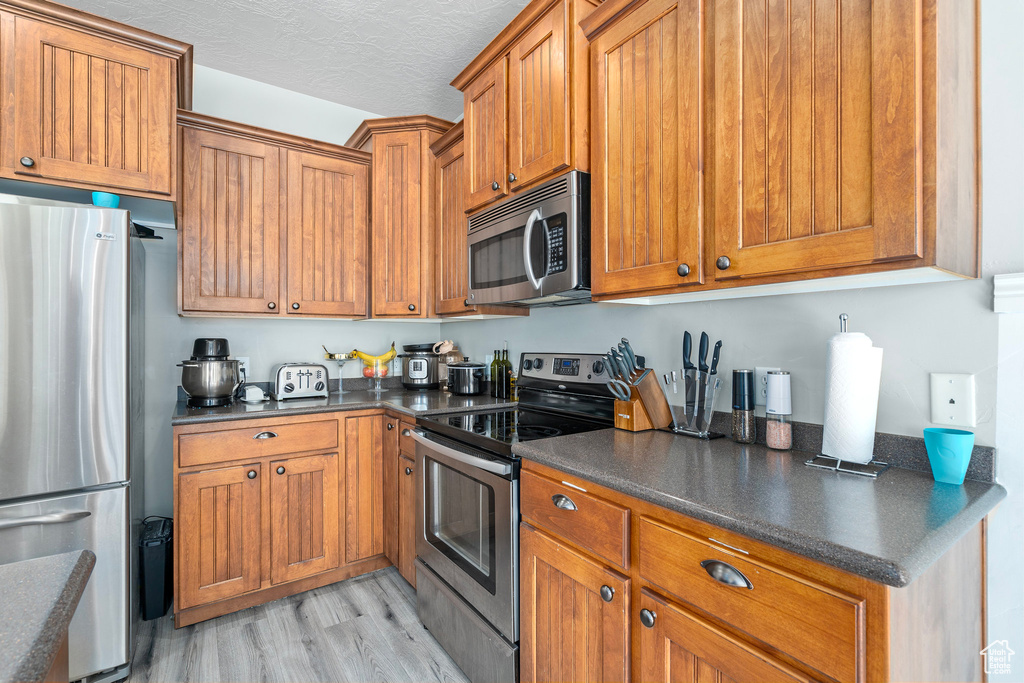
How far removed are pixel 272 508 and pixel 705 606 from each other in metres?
2.00

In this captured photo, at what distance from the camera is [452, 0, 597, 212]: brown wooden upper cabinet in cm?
164

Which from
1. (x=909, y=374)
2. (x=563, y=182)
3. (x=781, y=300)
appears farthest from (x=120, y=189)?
(x=909, y=374)

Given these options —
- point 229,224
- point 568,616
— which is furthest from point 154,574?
point 568,616

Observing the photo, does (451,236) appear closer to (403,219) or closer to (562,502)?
(403,219)

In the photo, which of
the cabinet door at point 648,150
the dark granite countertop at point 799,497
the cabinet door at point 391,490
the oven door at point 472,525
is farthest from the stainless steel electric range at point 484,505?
the cabinet door at point 648,150

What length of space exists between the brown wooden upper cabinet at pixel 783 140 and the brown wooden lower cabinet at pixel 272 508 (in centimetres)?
163

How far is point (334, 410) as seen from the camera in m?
2.34

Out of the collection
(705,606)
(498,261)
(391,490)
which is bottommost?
(391,490)

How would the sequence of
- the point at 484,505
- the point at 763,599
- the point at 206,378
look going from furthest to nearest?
the point at 206,378
the point at 484,505
the point at 763,599

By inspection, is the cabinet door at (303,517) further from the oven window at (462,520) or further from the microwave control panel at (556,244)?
the microwave control panel at (556,244)

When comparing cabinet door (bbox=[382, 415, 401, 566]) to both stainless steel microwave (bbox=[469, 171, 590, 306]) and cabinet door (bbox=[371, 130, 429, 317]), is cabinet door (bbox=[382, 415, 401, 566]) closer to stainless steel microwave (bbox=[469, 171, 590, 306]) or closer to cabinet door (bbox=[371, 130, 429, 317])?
cabinet door (bbox=[371, 130, 429, 317])

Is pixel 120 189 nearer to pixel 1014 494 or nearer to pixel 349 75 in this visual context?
pixel 349 75

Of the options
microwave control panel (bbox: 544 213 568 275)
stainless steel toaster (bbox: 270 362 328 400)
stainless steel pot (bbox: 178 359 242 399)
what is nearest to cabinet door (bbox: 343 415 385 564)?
stainless steel toaster (bbox: 270 362 328 400)

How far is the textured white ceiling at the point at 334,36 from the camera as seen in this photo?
209 cm
